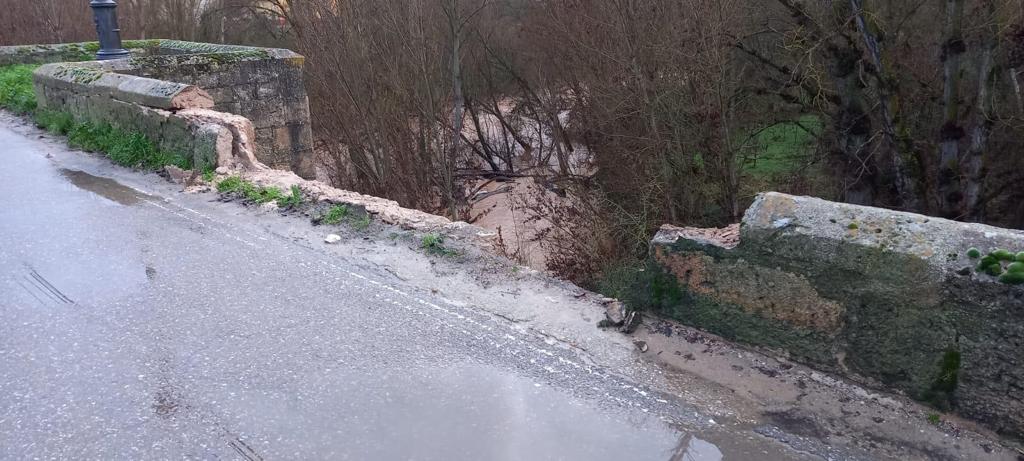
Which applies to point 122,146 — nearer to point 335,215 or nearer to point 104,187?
point 104,187

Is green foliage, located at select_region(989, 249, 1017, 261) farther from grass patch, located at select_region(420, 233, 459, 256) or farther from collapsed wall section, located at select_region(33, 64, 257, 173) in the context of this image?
collapsed wall section, located at select_region(33, 64, 257, 173)

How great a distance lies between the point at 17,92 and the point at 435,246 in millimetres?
12088

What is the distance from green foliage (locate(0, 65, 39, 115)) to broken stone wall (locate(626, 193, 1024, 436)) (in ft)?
42.9

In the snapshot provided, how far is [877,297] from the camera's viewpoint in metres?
3.35

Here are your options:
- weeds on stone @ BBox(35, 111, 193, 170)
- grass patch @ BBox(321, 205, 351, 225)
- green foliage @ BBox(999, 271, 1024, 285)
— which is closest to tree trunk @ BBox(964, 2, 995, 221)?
green foliage @ BBox(999, 271, 1024, 285)

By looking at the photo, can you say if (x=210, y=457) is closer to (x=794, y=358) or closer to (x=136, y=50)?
(x=794, y=358)

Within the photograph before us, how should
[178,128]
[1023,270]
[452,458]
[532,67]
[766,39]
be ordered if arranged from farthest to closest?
1. [532,67]
2. [766,39]
3. [178,128]
4. [452,458]
5. [1023,270]

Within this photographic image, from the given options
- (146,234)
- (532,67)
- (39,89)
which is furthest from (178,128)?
(532,67)

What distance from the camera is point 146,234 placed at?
6352 millimetres

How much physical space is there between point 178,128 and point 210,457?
6.20 metres

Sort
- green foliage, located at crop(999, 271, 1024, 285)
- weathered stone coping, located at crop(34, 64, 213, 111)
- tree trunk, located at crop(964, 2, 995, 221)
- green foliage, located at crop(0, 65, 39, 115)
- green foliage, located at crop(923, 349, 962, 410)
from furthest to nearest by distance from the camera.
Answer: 1. green foliage, located at crop(0, 65, 39, 115)
2. tree trunk, located at crop(964, 2, 995, 221)
3. weathered stone coping, located at crop(34, 64, 213, 111)
4. green foliage, located at crop(923, 349, 962, 410)
5. green foliage, located at crop(999, 271, 1024, 285)

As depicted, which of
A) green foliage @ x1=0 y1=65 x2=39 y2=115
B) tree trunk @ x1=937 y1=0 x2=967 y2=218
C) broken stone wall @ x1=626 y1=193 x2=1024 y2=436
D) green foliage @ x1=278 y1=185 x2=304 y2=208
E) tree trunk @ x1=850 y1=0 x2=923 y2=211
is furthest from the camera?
green foliage @ x1=0 y1=65 x2=39 y2=115

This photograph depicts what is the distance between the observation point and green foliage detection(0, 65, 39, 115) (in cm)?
1292

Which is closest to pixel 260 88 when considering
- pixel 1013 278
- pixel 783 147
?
pixel 783 147
